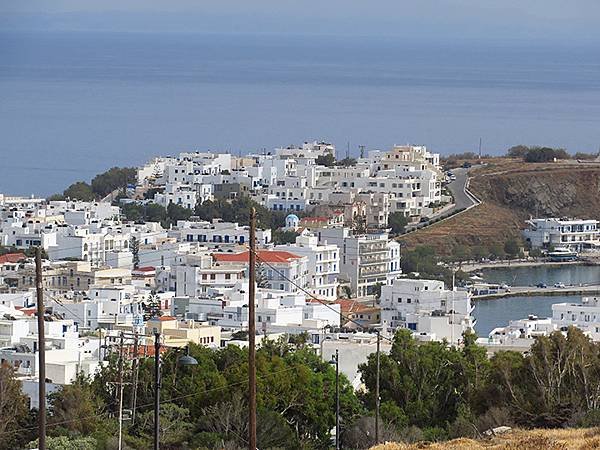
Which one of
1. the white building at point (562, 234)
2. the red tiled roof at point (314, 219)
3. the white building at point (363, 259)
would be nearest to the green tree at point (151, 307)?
the white building at point (363, 259)

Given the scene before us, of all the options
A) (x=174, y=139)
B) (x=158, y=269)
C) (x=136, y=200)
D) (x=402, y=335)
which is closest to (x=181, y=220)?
(x=136, y=200)

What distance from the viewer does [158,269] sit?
1410 inches

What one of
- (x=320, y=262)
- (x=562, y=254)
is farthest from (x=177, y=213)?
(x=562, y=254)

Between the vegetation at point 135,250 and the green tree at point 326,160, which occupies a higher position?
the green tree at point 326,160

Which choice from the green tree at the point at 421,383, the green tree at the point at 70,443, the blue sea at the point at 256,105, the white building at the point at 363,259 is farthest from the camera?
the blue sea at the point at 256,105

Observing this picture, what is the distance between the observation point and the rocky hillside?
5188 centimetres

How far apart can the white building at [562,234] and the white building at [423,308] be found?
16.3 metres

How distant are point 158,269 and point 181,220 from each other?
8.92m

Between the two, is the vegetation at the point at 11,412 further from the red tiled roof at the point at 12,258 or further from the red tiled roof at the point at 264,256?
the red tiled roof at the point at 12,258

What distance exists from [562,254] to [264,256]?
14.4 m

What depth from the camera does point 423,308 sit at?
104ft

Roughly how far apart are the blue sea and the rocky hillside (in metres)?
12.7

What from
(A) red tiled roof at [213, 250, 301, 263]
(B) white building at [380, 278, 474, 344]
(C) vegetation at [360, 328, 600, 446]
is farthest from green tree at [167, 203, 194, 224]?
(C) vegetation at [360, 328, 600, 446]

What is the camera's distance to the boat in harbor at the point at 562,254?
47.9 m
